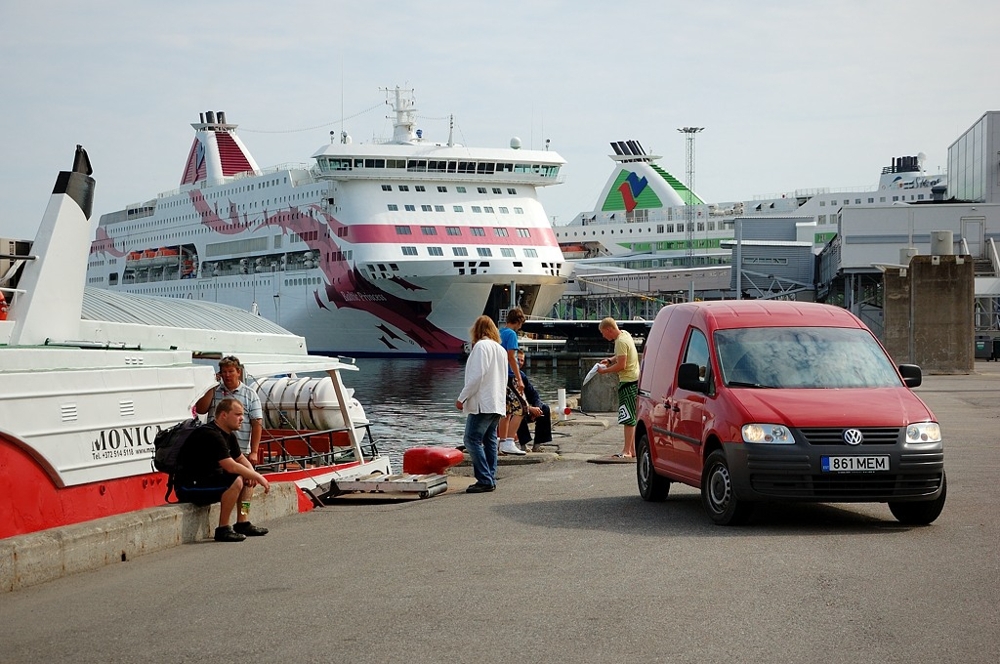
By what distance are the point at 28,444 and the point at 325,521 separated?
2413 millimetres

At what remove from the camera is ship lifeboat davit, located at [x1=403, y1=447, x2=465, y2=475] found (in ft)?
49.9

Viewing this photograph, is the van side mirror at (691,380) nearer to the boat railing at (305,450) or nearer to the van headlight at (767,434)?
the van headlight at (767,434)

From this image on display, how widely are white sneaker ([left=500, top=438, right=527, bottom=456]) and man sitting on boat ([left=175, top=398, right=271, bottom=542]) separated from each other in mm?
6259

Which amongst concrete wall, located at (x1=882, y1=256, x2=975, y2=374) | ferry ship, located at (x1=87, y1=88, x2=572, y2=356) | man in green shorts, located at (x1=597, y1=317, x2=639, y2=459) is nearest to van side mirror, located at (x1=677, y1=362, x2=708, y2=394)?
man in green shorts, located at (x1=597, y1=317, x2=639, y2=459)

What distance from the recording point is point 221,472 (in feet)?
29.9

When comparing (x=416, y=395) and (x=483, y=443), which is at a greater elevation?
(x=483, y=443)

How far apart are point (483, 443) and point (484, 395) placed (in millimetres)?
554

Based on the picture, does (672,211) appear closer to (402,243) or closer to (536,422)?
(402,243)

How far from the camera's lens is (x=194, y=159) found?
8831cm

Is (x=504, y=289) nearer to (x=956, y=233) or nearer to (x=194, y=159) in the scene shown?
(x=956, y=233)

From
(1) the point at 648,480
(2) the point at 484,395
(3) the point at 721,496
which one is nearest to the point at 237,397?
(2) the point at 484,395

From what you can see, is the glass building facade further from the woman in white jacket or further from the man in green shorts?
the woman in white jacket

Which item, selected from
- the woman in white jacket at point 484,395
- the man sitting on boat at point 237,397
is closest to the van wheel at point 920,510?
the woman in white jacket at point 484,395

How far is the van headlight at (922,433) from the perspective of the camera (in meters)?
8.48
